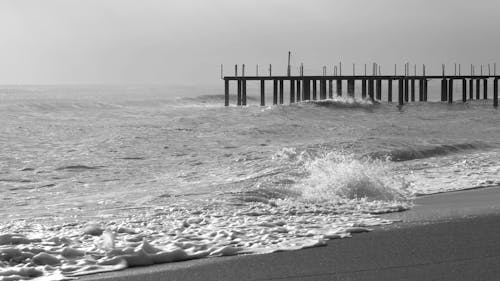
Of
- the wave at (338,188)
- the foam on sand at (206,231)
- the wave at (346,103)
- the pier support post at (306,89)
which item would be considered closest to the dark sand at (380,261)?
the foam on sand at (206,231)

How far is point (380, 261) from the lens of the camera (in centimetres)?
471

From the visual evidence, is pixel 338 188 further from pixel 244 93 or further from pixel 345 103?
pixel 244 93

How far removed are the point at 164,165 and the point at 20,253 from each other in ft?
27.4

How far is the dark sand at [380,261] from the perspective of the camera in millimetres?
4414

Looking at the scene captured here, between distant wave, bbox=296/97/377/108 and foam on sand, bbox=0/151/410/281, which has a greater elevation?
foam on sand, bbox=0/151/410/281

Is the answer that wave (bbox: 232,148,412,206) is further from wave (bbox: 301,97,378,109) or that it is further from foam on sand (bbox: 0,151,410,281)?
wave (bbox: 301,97,378,109)

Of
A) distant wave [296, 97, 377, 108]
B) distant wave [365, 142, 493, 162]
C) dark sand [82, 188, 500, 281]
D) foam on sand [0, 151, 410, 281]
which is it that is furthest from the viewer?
distant wave [296, 97, 377, 108]

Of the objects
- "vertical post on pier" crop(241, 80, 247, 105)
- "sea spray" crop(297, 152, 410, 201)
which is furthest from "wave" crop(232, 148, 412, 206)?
"vertical post on pier" crop(241, 80, 247, 105)

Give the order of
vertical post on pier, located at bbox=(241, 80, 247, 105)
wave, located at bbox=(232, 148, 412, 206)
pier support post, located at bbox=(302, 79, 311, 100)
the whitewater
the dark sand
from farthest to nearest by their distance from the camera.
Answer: pier support post, located at bbox=(302, 79, 311, 100)
vertical post on pier, located at bbox=(241, 80, 247, 105)
wave, located at bbox=(232, 148, 412, 206)
the whitewater
the dark sand

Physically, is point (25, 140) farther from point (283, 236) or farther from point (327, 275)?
point (327, 275)

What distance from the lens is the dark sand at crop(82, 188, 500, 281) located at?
4.41 m

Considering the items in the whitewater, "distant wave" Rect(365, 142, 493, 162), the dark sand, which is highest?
the dark sand

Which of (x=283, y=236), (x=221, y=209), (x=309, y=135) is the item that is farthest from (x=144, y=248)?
(x=309, y=135)

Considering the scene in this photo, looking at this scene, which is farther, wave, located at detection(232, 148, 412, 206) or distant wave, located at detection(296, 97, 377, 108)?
distant wave, located at detection(296, 97, 377, 108)
